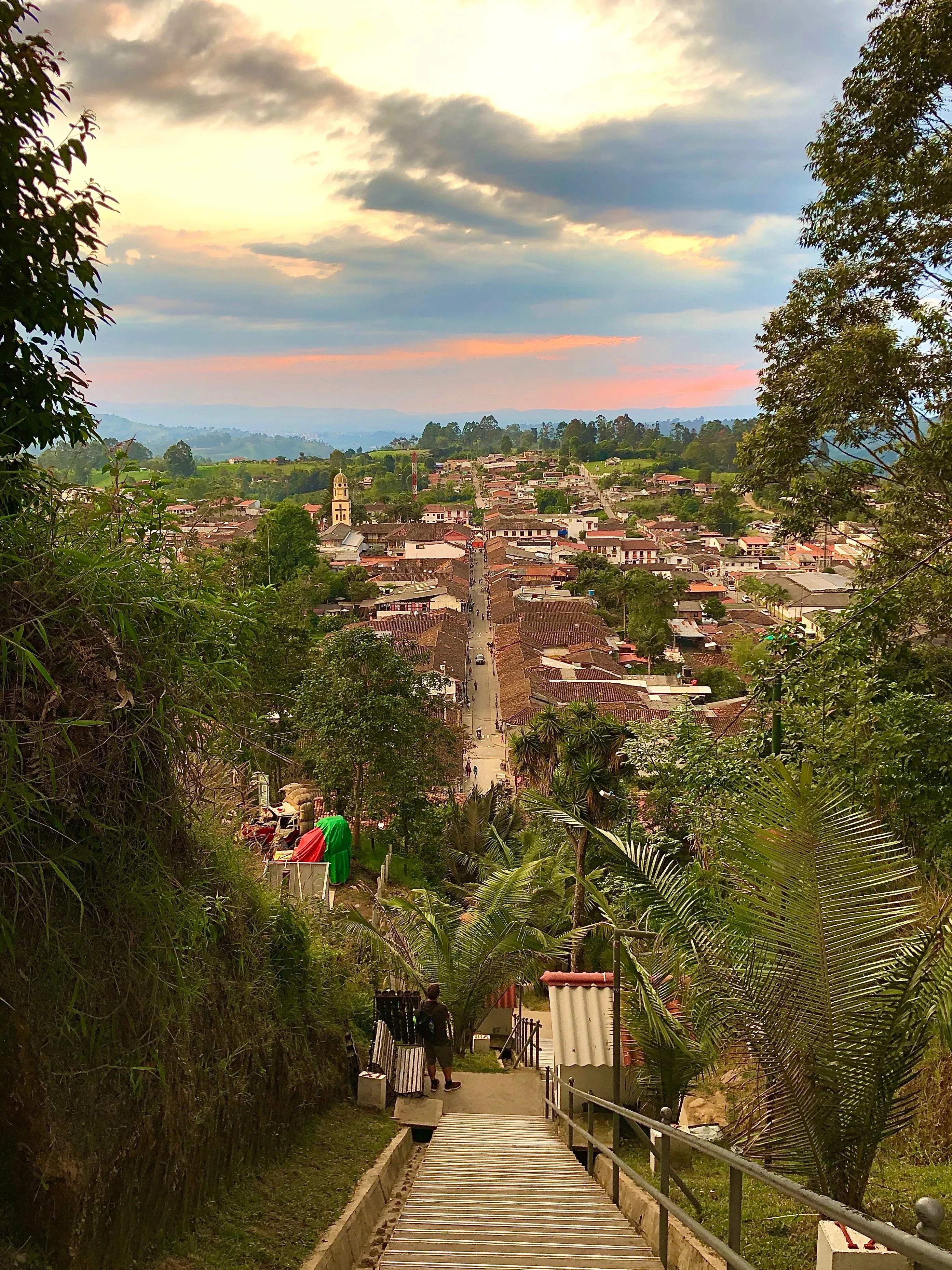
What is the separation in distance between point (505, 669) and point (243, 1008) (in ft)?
126

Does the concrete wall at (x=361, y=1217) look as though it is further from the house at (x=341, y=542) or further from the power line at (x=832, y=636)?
the house at (x=341, y=542)

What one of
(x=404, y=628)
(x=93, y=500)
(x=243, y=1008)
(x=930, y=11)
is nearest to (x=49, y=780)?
(x=93, y=500)

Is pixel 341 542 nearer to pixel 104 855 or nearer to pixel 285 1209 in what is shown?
pixel 285 1209

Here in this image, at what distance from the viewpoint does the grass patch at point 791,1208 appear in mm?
3922

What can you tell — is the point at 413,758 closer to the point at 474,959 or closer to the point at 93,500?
the point at 474,959

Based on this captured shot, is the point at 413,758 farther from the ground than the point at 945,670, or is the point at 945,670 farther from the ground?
the point at 945,670

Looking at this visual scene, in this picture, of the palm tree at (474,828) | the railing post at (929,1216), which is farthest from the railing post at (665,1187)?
the palm tree at (474,828)

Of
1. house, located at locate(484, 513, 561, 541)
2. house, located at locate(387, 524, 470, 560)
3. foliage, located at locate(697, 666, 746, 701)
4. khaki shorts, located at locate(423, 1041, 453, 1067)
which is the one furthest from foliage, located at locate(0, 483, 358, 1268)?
house, located at locate(484, 513, 561, 541)

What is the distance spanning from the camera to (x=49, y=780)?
9.06 ft

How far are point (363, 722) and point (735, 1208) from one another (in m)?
15.4

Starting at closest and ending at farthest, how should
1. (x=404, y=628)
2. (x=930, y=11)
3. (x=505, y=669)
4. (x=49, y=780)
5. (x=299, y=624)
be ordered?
(x=49, y=780) → (x=930, y=11) → (x=299, y=624) → (x=505, y=669) → (x=404, y=628)

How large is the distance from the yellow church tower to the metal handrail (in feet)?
309

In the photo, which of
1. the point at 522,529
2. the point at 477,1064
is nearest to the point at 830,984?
the point at 477,1064

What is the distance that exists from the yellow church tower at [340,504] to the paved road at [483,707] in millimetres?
34288
